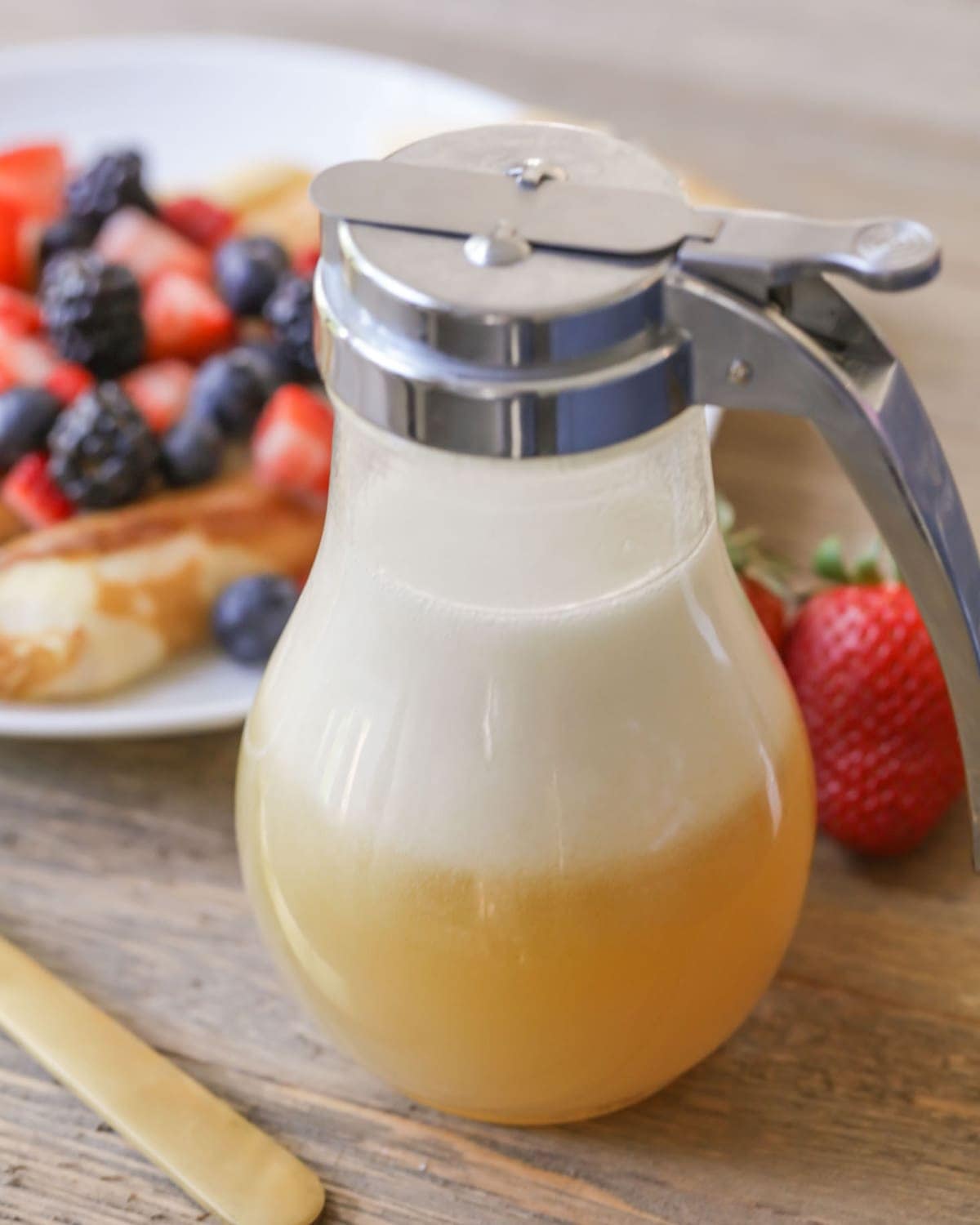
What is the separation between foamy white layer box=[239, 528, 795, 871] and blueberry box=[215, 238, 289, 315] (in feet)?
2.17

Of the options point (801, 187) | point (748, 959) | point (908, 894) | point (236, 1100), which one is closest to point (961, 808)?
point (908, 894)

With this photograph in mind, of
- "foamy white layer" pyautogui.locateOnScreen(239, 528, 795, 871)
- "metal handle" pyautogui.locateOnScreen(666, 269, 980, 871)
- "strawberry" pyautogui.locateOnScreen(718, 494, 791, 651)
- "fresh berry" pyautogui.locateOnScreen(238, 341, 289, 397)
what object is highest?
"metal handle" pyautogui.locateOnScreen(666, 269, 980, 871)

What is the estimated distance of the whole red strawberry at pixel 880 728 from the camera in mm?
750

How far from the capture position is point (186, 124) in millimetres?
1378

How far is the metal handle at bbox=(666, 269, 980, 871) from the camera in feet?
1.50

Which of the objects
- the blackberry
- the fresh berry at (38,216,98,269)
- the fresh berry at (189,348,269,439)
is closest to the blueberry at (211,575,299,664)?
the fresh berry at (189,348,269,439)

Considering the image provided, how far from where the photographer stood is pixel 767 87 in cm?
143

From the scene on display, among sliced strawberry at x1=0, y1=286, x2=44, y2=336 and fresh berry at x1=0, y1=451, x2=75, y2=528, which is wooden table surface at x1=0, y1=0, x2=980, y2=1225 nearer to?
fresh berry at x1=0, y1=451, x2=75, y2=528

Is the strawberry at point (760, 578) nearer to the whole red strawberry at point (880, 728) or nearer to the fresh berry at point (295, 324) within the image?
the whole red strawberry at point (880, 728)

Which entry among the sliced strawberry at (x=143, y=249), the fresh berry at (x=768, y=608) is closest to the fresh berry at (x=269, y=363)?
the sliced strawberry at (x=143, y=249)

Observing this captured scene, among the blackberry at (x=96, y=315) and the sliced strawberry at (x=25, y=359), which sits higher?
the blackberry at (x=96, y=315)

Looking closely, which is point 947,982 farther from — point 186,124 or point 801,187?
point 186,124

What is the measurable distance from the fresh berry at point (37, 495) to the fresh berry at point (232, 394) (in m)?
0.12

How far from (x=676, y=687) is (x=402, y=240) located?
187 millimetres
